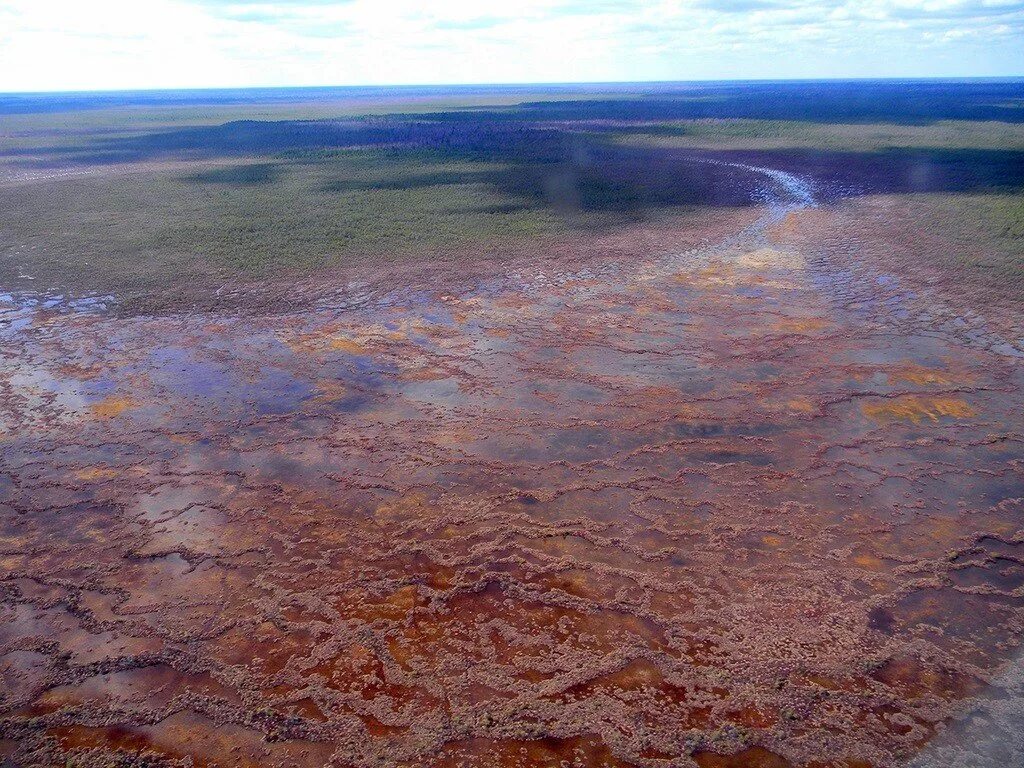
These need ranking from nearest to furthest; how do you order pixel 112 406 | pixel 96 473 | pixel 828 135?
pixel 96 473
pixel 112 406
pixel 828 135

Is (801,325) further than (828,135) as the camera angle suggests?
No

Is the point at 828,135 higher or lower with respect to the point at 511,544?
higher

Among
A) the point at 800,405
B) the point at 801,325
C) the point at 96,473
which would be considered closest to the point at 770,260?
the point at 801,325

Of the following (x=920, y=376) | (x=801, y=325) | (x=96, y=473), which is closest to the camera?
(x=96, y=473)

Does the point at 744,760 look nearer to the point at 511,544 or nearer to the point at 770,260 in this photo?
the point at 511,544

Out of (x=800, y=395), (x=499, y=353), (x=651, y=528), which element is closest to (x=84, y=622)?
(x=651, y=528)

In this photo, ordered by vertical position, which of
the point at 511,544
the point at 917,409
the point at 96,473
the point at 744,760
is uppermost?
the point at 917,409

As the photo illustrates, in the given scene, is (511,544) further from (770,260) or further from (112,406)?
(770,260)

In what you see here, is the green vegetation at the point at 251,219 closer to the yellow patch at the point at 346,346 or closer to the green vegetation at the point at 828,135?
the yellow patch at the point at 346,346

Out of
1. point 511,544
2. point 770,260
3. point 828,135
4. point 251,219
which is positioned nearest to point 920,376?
point 770,260
